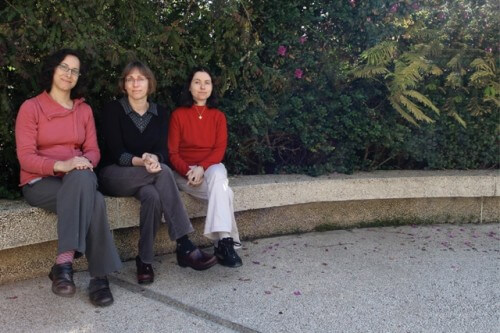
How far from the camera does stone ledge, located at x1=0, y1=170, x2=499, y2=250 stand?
3914 millimetres

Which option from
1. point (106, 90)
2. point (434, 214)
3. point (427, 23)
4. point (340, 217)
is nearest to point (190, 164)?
point (106, 90)

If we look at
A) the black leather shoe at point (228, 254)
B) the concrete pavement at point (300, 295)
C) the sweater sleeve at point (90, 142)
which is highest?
the sweater sleeve at point (90, 142)

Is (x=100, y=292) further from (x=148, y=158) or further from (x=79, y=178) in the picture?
(x=148, y=158)

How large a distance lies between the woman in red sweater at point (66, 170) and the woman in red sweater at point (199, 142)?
0.69 m

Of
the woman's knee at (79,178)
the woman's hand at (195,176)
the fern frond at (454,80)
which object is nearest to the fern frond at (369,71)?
the fern frond at (454,80)

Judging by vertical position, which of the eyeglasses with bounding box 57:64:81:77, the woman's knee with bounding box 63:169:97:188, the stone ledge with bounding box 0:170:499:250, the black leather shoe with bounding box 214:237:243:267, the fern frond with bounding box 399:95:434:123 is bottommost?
the black leather shoe with bounding box 214:237:243:267

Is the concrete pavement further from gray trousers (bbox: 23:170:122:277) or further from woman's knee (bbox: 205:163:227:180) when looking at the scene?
woman's knee (bbox: 205:163:227:180)

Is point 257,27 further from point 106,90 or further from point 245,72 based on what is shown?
point 106,90

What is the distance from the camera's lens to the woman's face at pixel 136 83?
13.1 feet

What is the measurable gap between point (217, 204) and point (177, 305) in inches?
32.4

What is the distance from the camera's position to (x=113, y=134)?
4.00 meters

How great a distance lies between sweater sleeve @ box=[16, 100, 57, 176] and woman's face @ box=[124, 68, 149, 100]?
69 centimetres

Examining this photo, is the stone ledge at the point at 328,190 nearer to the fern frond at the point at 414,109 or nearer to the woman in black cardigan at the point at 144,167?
the woman in black cardigan at the point at 144,167

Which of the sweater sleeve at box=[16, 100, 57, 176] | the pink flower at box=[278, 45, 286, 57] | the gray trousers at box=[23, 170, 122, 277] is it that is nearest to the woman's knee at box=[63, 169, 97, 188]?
the gray trousers at box=[23, 170, 122, 277]
